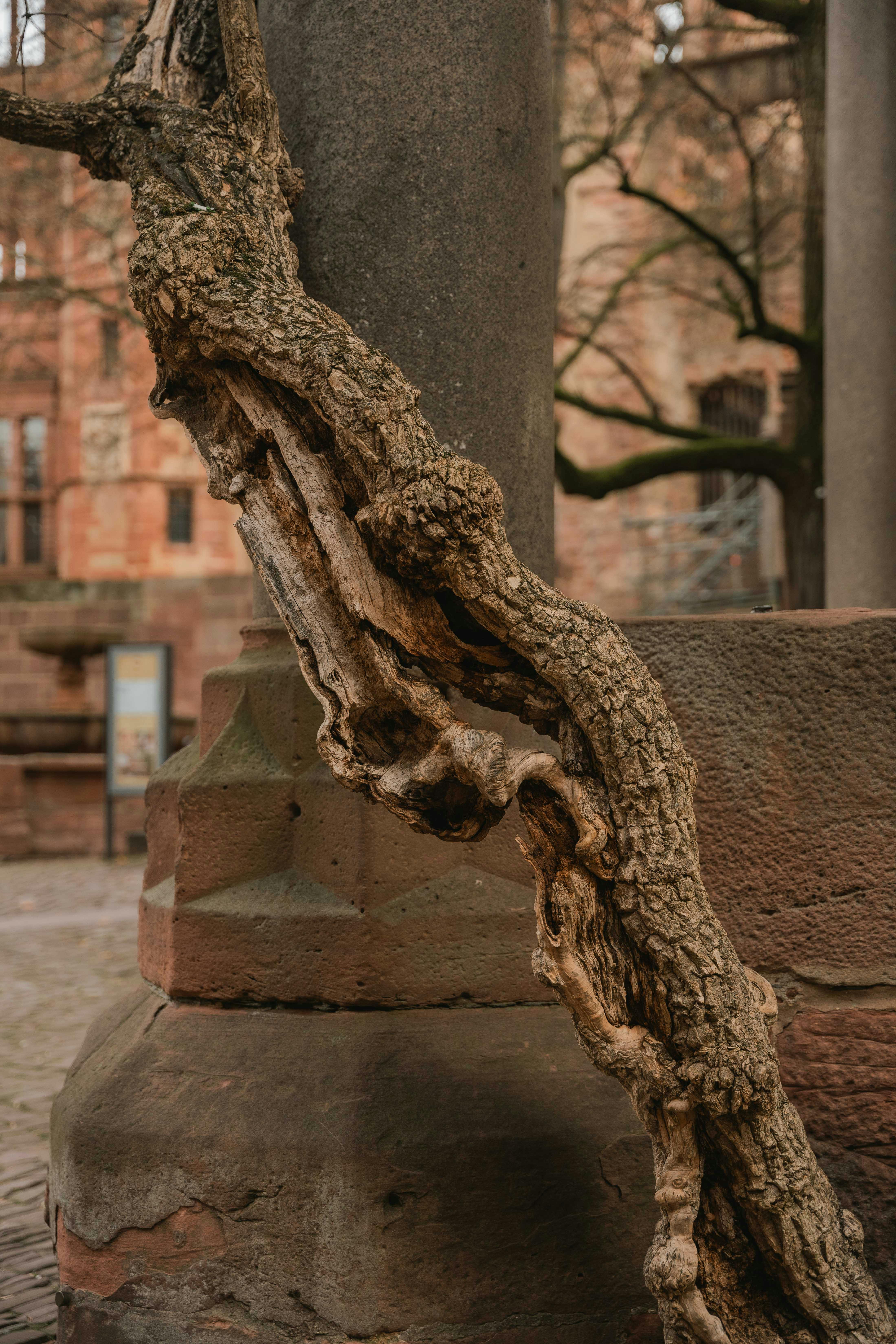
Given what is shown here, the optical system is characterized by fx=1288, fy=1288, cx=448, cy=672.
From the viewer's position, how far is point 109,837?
10.7 metres

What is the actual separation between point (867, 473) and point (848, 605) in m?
0.73

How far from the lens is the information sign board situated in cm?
1057

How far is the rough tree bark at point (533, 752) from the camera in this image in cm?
189

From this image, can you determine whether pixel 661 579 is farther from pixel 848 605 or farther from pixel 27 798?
pixel 848 605

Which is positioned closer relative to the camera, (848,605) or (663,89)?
(848,605)

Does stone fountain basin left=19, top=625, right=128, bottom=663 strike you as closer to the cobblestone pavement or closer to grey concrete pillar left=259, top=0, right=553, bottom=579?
the cobblestone pavement

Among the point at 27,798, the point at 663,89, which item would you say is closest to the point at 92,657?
the point at 27,798

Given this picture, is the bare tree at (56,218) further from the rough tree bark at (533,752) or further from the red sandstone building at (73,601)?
the rough tree bark at (533,752)

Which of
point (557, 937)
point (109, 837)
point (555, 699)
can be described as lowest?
point (109, 837)

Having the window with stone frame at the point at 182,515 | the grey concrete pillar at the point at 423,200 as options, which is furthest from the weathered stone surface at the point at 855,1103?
the window with stone frame at the point at 182,515

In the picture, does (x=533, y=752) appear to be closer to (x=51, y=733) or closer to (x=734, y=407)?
(x=51, y=733)

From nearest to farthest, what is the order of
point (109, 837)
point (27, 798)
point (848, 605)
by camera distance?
point (848, 605) → point (109, 837) → point (27, 798)

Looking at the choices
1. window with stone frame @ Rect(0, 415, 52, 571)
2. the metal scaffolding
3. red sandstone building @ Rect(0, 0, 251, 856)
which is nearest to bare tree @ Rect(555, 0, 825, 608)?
the metal scaffolding

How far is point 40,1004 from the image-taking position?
569cm
